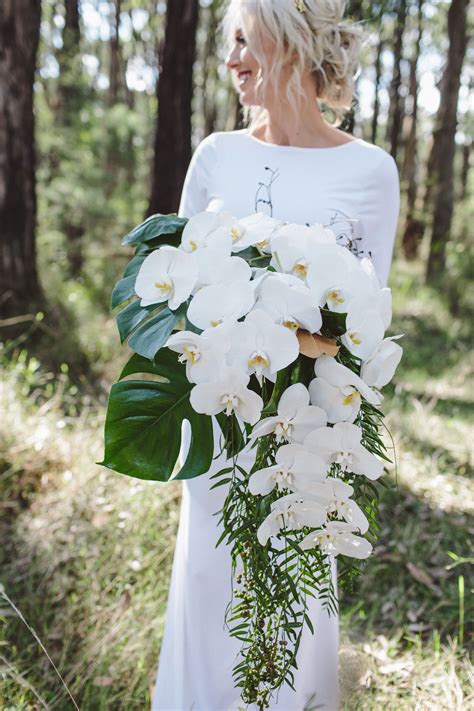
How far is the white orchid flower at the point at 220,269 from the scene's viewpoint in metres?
1.02

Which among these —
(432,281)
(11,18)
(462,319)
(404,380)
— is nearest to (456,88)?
(432,281)

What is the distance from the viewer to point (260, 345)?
0.96m

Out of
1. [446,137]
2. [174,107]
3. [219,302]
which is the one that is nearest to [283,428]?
[219,302]

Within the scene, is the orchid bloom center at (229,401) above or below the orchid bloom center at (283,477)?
above

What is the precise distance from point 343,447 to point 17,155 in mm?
4540

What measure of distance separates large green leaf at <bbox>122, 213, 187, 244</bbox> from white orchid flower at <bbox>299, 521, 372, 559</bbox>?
65 cm

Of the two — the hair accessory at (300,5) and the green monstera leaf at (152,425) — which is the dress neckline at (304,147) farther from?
the green monstera leaf at (152,425)

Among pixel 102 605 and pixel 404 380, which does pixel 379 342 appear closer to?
pixel 102 605

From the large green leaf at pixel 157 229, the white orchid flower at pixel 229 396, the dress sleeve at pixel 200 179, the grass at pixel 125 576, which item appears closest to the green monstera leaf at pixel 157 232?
the large green leaf at pixel 157 229

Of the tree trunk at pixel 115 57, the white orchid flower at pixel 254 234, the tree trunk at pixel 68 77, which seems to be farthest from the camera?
the tree trunk at pixel 115 57

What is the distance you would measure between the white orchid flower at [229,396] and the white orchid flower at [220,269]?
0.55 feet

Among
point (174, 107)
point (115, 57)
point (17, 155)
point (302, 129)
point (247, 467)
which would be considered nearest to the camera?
point (247, 467)

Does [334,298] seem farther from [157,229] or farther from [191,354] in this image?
[157,229]

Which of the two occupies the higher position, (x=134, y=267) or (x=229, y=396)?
(x=134, y=267)
